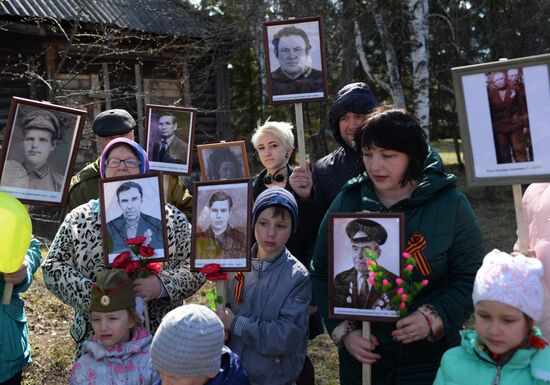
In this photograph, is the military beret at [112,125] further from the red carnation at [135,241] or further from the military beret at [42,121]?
the red carnation at [135,241]

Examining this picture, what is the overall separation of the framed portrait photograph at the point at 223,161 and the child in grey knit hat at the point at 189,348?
1.79m

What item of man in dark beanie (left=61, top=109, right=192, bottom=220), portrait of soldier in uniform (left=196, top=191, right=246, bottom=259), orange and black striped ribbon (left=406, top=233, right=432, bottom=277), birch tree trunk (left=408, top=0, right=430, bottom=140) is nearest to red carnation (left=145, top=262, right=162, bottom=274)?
portrait of soldier in uniform (left=196, top=191, right=246, bottom=259)

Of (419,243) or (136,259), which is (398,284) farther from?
(136,259)

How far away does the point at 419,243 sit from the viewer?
8.65 feet

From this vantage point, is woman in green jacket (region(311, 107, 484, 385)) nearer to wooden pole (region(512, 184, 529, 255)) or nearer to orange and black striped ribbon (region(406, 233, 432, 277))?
orange and black striped ribbon (region(406, 233, 432, 277))

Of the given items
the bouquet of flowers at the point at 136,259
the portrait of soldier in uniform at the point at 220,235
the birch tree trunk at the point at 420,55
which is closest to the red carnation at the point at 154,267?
the bouquet of flowers at the point at 136,259

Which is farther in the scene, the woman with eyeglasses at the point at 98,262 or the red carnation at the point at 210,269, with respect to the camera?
the woman with eyeglasses at the point at 98,262

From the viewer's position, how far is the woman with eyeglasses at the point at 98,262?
3.08m

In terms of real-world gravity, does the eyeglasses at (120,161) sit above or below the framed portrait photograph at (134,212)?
above

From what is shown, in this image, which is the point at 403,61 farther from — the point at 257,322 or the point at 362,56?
the point at 257,322

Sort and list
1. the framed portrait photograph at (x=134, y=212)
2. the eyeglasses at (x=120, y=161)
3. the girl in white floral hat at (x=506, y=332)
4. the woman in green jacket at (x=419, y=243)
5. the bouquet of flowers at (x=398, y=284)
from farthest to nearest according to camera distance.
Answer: the eyeglasses at (x=120, y=161), the framed portrait photograph at (x=134, y=212), the woman in green jacket at (x=419, y=243), the bouquet of flowers at (x=398, y=284), the girl in white floral hat at (x=506, y=332)

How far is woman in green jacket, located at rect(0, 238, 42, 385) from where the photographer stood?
3.08m

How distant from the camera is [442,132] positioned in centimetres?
2117

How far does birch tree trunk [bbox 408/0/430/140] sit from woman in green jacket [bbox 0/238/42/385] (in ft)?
28.5
